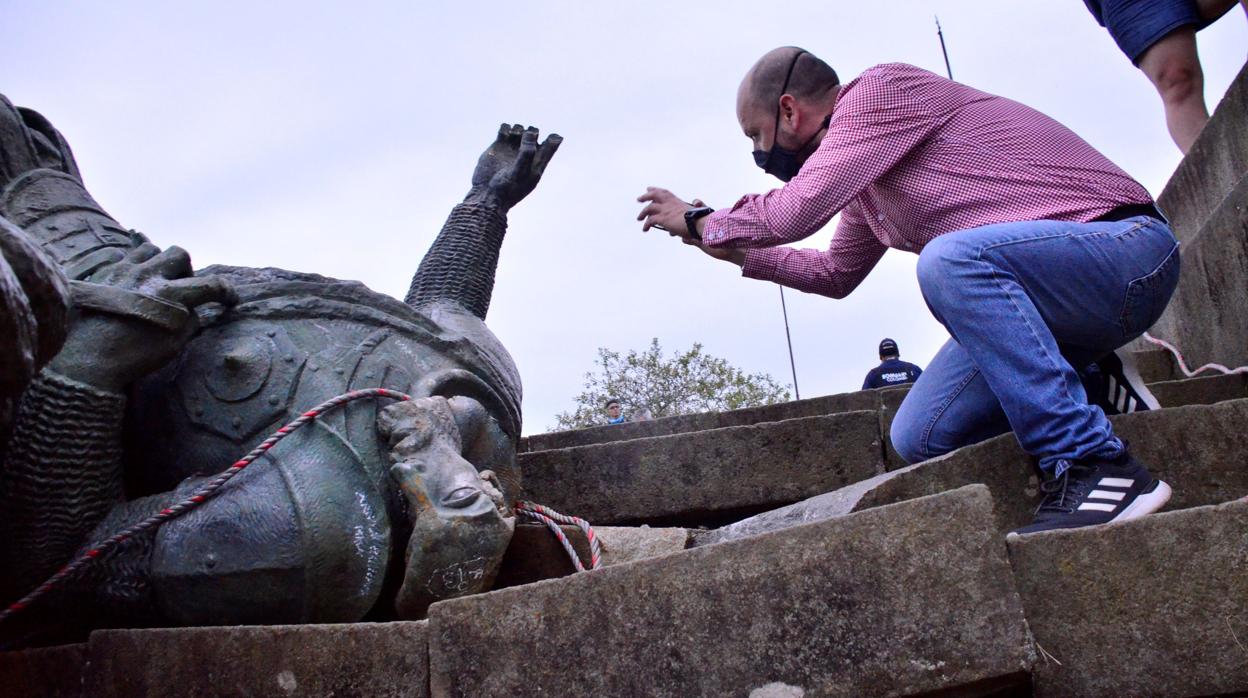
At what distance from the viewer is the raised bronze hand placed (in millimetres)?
3953

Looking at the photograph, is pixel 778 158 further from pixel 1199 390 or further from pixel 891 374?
pixel 891 374

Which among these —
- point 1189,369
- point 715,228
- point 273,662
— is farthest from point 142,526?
point 1189,369

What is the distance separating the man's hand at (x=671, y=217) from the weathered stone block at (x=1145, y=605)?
1.58 m

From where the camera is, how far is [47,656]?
2.40 m

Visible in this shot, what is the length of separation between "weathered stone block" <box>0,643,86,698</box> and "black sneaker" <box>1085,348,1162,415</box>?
2.65 meters

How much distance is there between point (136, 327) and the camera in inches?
102

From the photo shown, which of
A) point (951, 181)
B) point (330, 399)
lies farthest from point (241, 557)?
point (951, 181)

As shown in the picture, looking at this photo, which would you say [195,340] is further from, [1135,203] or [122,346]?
[1135,203]

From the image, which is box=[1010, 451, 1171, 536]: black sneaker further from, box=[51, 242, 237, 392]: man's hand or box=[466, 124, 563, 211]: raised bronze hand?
box=[466, 124, 563, 211]: raised bronze hand

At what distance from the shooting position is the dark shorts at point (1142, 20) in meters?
4.19

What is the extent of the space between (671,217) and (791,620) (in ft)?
5.49

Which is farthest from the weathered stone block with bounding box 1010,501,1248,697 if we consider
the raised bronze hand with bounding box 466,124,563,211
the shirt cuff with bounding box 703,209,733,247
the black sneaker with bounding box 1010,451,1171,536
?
the raised bronze hand with bounding box 466,124,563,211

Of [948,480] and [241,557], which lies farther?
[948,480]

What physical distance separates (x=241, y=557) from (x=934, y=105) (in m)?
2.10
